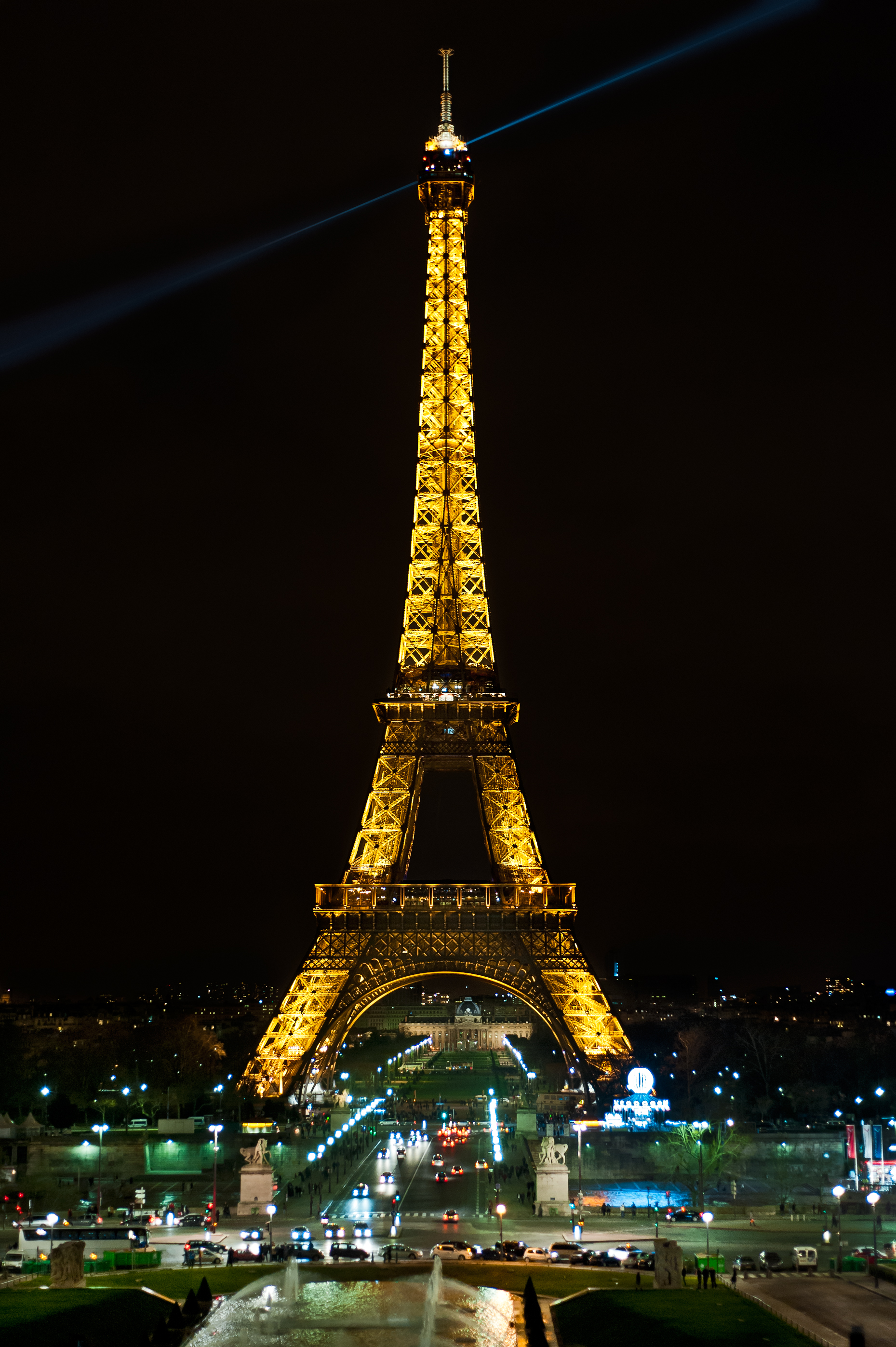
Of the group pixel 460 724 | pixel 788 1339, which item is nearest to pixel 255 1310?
pixel 788 1339

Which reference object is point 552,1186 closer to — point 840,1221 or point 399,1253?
point 840,1221

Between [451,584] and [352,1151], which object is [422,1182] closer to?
[352,1151]

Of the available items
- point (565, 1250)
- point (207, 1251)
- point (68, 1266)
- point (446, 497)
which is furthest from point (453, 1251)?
point (446, 497)

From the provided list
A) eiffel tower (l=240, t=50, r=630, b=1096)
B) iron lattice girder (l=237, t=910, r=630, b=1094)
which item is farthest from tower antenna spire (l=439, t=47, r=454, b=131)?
iron lattice girder (l=237, t=910, r=630, b=1094)

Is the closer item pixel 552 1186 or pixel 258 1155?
pixel 552 1186

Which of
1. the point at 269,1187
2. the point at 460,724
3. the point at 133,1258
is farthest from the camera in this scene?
the point at 460,724

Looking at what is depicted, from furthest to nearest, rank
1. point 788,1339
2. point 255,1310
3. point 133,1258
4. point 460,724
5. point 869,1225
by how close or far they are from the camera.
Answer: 1. point 460,724
2. point 869,1225
3. point 133,1258
4. point 255,1310
5. point 788,1339

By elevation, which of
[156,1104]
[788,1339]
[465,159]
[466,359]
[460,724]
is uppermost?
[465,159]
